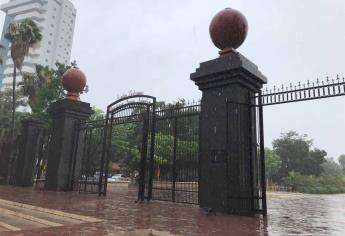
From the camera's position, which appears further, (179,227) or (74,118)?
(74,118)

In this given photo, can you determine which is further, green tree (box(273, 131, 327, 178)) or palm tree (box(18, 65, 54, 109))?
green tree (box(273, 131, 327, 178))

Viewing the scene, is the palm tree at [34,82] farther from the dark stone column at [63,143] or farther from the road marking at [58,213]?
the road marking at [58,213]

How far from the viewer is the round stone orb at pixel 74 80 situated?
525 inches

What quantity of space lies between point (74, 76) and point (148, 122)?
191 inches

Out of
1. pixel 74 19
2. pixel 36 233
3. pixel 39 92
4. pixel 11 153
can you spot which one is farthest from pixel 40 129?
pixel 74 19

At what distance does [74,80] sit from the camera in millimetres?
13328

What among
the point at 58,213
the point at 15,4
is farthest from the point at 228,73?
the point at 15,4

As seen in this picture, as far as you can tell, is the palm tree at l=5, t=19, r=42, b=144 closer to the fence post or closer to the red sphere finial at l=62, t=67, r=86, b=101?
the fence post

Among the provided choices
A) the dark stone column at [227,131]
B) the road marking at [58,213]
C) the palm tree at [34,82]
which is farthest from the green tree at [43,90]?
the dark stone column at [227,131]

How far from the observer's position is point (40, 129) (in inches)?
629

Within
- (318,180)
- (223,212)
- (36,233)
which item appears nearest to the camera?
(36,233)

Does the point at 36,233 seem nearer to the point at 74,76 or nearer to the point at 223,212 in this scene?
the point at 223,212

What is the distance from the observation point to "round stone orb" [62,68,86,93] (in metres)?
13.3

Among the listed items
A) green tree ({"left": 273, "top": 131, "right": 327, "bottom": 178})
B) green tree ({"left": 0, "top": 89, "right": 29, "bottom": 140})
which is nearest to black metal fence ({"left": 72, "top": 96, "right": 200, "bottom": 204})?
green tree ({"left": 0, "top": 89, "right": 29, "bottom": 140})
